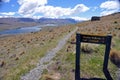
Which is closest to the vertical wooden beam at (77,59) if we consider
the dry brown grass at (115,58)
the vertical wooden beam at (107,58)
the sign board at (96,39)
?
the sign board at (96,39)

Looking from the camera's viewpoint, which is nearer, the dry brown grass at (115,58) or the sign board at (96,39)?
the sign board at (96,39)

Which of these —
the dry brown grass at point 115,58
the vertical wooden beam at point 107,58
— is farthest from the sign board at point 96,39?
the dry brown grass at point 115,58

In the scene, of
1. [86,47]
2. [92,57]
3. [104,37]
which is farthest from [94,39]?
[86,47]

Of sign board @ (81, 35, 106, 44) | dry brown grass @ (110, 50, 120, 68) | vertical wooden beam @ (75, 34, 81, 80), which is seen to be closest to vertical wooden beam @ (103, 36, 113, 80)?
sign board @ (81, 35, 106, 44)

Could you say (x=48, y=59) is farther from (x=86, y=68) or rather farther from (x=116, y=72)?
(x=116, y=72)

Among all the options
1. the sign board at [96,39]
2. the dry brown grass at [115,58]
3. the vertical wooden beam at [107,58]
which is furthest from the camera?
the dry brown grass at [115,58]

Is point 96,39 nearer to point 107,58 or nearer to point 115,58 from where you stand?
point 107,58

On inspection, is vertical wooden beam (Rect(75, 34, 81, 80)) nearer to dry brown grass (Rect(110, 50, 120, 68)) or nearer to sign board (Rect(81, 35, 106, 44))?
sign board (Rect(81, 35, 106, 44))

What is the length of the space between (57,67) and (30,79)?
3388 mm

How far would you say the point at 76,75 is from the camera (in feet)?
65.7

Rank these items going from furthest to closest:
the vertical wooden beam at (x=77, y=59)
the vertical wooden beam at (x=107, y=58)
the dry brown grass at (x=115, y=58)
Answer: the dry brown grass at (x=115, y=58) → the vertical wooden beam at (x=77, y=59) → the vertical wooden beam at (x=107, y=58)

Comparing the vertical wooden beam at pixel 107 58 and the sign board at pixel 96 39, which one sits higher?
the sign board at pixel 96 39

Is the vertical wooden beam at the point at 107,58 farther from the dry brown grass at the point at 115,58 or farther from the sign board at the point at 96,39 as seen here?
the dry brown grass at the point at 115,58

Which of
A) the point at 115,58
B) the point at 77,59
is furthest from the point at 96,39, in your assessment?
the point at 115,58
